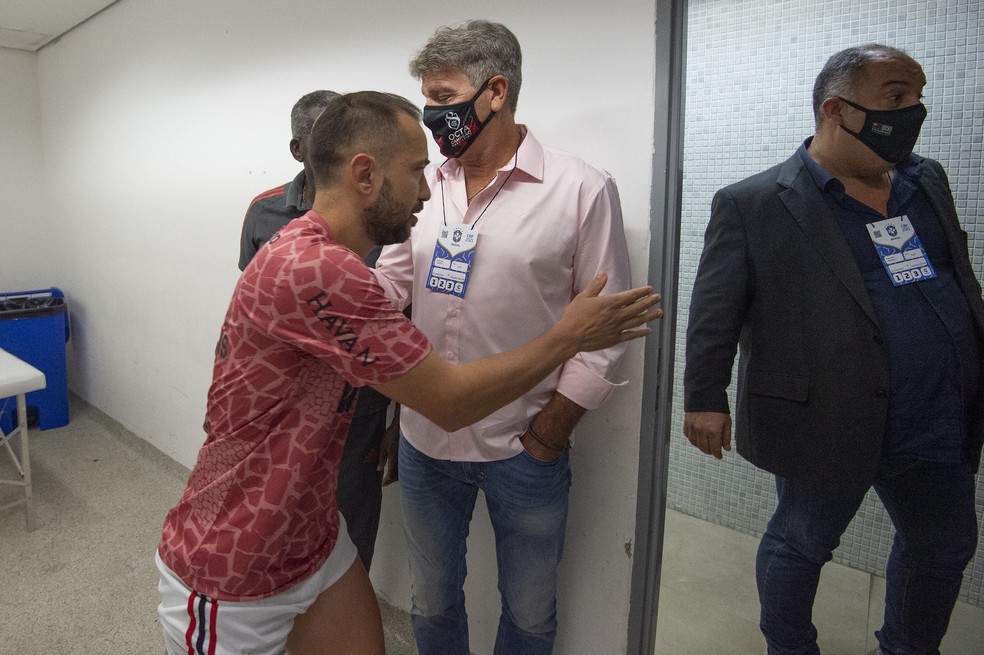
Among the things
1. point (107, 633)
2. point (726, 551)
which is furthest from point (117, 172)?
point (726, 551)

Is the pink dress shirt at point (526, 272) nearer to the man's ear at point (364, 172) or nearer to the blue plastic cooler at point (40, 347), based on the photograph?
the man's ear at point (364, 172)

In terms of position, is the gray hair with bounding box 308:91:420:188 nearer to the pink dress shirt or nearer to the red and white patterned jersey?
the red and white patterned jersey

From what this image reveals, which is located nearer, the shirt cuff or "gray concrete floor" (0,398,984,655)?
the shirt cuff

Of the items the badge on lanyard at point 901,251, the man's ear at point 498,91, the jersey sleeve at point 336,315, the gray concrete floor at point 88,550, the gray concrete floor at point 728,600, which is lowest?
the gray concrete floor at point 88,550

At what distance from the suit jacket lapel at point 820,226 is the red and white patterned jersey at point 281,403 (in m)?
0.84

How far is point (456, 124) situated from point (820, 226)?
794 millimetres

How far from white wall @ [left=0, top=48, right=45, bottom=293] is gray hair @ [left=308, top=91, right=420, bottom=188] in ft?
15.7

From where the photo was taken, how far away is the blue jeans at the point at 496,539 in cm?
149

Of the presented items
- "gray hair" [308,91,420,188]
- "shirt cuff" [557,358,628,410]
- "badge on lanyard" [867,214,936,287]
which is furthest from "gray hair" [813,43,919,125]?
"gray hair" [308,91,420,188]

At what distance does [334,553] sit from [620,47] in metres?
1.30

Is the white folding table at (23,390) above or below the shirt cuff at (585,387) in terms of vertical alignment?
below

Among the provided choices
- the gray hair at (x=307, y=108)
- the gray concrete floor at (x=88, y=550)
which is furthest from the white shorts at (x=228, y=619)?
the gray hair at (x=307, y=108)

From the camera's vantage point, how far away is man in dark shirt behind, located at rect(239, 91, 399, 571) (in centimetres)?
195

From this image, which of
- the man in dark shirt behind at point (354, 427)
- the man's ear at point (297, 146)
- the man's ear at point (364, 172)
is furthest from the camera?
the man's ear at point (297, 146)
